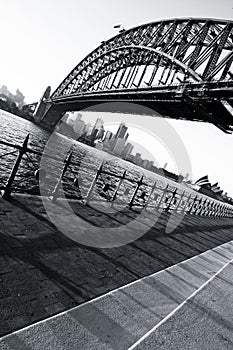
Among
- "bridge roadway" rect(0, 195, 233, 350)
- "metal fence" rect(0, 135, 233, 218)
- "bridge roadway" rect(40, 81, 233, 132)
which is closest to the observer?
"bridge roadway" rect(0, 195, 233, 350)

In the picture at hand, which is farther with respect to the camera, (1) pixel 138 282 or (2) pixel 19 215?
(2) pixel 19 215

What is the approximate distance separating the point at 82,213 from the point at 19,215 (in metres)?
2.22

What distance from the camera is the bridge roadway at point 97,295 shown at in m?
2.82

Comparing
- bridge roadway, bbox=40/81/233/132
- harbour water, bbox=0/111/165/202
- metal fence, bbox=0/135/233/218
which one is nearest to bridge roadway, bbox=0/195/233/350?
metal fence, bbox=0/135/233/218

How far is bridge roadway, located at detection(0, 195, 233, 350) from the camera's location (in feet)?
9.25

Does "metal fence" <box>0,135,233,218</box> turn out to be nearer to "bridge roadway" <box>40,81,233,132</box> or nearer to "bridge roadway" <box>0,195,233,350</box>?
"bridge roadway" <box>0,195,233,350</box>

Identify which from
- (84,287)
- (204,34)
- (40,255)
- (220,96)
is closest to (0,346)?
(84,287)

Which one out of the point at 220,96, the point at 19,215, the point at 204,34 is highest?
the point at 204,34

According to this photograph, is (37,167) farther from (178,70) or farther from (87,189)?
(178,70)

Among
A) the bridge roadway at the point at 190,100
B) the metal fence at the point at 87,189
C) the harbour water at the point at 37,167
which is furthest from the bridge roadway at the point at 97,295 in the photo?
the bridge roadway at the point at 190,100

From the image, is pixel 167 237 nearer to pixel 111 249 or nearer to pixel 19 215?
pixel 111 249

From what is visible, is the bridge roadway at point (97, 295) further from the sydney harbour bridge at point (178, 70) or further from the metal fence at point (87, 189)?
the sydney harbour bridge at point (178, 70)

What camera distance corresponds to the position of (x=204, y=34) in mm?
21812

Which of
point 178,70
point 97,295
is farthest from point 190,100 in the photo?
point 97,295
